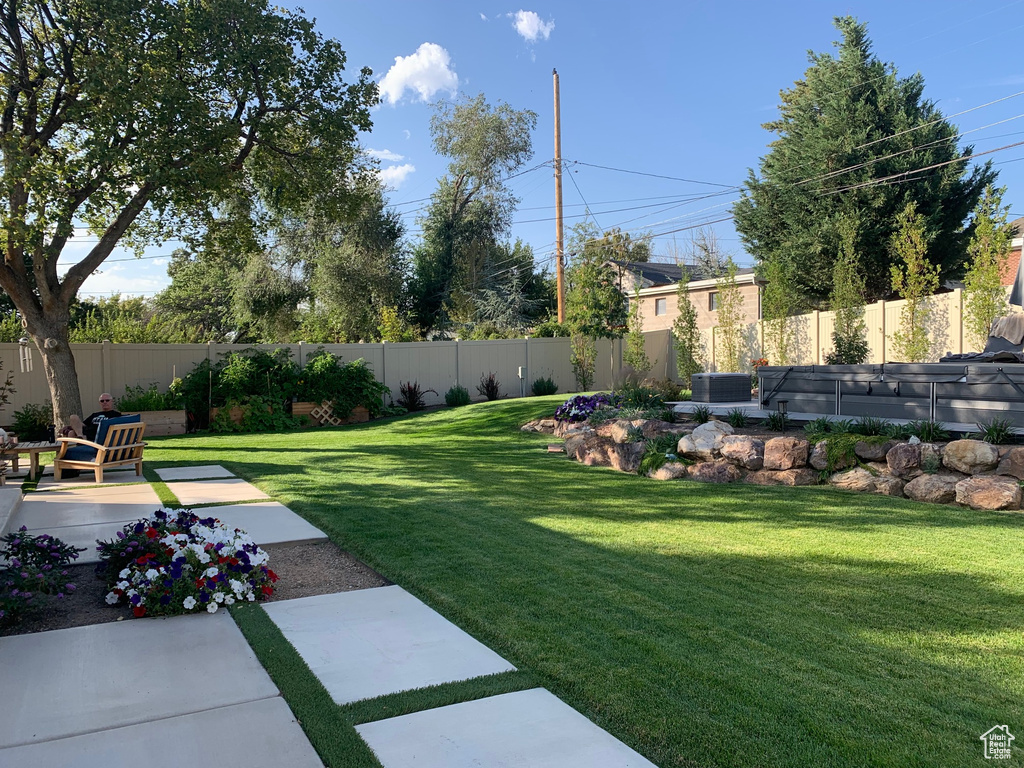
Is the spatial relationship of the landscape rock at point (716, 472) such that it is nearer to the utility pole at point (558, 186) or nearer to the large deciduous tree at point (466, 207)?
the utility pole at point (558, 186)

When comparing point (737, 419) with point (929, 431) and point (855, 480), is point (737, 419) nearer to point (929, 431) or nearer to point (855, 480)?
point (855, 480)

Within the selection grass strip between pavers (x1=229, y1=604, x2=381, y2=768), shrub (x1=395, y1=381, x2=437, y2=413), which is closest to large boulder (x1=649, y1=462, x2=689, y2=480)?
grass strip between pavers (x1=229, y1=604, x2=381, y2=768)

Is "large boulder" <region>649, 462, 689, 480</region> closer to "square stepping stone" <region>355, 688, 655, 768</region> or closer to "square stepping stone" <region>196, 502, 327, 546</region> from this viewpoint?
"square stepping stone" <region>196, 502, 327, 546</region>

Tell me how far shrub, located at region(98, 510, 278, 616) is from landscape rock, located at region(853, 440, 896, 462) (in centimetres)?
586

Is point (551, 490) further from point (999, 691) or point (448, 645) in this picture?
point (999, 691)

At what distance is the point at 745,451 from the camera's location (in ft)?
26.2

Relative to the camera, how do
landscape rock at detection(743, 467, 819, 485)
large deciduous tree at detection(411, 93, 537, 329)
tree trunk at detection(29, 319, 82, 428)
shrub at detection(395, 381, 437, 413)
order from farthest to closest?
1. large deciduous tree at detection(411, 93, 537, 329)
2. shrub at detection(395, 381, 437, 413)
3. tree trunk at detection(29, 319, 82, 428)
4. landscape rock at detection(743, 467, 819, 485)

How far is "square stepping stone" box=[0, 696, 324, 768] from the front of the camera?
8.39 ft

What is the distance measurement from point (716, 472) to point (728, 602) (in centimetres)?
403

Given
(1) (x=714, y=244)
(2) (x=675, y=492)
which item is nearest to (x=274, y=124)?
(2) (x=675, y=492)

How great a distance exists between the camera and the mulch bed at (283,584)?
4.14m

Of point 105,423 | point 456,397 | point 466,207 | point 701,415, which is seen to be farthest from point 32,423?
point 466,207

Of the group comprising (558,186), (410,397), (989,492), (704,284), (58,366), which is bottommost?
(989,492)

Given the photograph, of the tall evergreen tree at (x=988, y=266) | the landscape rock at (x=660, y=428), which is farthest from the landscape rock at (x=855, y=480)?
the tall evergreen tree at (x=988, y=266)
